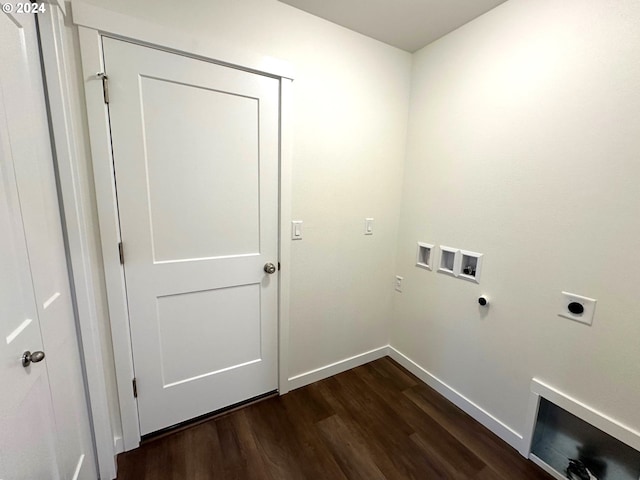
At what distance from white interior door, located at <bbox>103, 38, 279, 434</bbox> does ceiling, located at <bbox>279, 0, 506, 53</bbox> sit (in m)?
0.56

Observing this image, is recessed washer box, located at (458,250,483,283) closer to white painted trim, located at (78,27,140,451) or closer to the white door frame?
the white door frame

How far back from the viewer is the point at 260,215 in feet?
5.29

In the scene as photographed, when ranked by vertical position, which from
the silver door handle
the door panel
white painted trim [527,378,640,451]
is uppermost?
the door panel

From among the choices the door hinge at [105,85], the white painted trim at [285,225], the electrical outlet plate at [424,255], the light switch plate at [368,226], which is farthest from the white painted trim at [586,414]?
the door hinge at [105,85]

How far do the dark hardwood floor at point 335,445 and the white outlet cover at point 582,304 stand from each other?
33.7 inches

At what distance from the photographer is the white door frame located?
3.66ft

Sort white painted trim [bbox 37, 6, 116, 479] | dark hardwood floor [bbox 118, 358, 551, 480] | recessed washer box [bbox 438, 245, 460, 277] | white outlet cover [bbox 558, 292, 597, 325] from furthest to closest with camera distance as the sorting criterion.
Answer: recessed washer box [bbox 438, 245, 460, 277] < dark hardwood floor [bbox 118, 358, 551, 480] < white outlet cover [bbox 558, 292, 597, 325] < white painted trim [bbox 37, 6, 116, 479]

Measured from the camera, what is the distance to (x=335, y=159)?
70.6 inches

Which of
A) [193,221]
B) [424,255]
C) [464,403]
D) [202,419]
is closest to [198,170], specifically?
[193,221]

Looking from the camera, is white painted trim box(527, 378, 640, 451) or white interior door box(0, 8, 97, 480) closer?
white interior door box(0, 8, 97, 480)

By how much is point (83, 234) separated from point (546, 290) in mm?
2165

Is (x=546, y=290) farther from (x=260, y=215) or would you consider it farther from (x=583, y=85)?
(x=260, y=215)

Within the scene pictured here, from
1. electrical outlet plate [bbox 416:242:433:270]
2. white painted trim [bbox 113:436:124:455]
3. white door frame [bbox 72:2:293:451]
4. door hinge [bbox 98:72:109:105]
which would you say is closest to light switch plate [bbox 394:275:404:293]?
electrical outlet plate [bbox 416:242:433:270]

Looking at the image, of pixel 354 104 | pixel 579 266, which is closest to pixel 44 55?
pixel 354 104
